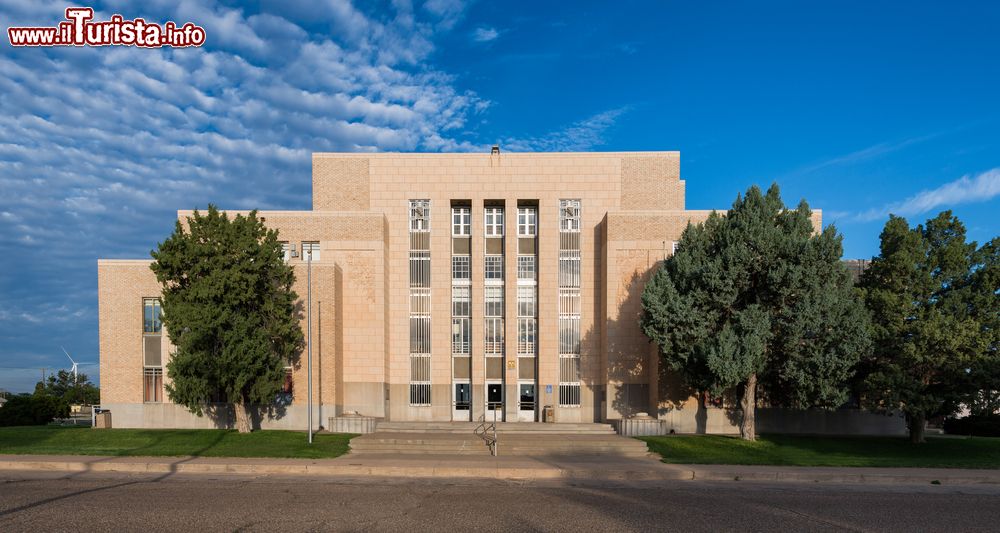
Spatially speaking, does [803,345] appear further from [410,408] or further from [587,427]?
[410,408]

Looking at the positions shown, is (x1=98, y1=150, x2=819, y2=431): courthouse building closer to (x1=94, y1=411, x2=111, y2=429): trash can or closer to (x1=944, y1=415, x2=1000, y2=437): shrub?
(x1=94, y1=411, x2=111, y2=429): trash can

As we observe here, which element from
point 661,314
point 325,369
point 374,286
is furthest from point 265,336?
point 661,314

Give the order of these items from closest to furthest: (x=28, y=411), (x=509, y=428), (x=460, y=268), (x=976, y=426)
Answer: (x=509, y=428) < (x=460, y=268) < (x=28, y=411) < (x=976, y=426)

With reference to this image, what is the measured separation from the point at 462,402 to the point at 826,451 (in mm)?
19540

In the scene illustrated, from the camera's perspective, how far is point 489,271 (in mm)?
37656

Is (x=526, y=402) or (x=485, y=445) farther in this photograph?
(x=526, y=402)

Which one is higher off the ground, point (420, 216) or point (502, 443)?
point (420, 216)

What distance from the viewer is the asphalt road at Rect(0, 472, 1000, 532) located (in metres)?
12.8

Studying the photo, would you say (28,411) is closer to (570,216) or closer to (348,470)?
(348,470)

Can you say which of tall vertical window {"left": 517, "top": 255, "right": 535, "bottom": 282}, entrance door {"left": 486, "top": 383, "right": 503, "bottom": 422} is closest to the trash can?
entrance door {"left": 486, "top": 383, "right": 503, "bottom": 422}

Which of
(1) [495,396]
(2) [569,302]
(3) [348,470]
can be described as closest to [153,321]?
(1) [495,396]

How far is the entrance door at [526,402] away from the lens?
3675cm

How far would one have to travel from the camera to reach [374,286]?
35.4 m

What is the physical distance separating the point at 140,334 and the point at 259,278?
381 inches
